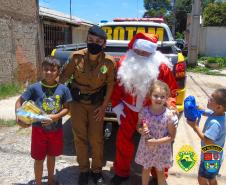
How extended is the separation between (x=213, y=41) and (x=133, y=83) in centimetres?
1926

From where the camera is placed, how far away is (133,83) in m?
3.43

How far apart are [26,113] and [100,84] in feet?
2.82

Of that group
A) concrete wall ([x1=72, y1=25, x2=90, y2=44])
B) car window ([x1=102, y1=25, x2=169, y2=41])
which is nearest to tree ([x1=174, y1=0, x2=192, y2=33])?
concrete wall ([x1=72, y1=25, x2=90, y2=44])

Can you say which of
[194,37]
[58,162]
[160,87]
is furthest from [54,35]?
[160,87]

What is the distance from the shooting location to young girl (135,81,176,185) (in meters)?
3.07

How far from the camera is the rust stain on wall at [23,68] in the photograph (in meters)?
9.42

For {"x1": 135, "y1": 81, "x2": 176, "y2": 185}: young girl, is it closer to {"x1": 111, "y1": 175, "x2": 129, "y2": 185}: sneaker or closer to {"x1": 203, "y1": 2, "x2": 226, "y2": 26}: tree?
{"x1": 111, "y1": 175, "x2": 129, "y2": 185}: sneaker

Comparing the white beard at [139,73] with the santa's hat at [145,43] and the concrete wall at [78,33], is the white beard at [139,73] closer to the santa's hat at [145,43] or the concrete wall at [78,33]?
the santa's hat at [145,43]

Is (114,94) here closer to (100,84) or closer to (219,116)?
(100,84)

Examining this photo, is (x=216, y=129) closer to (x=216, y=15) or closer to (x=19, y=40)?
(x=19, y=40)

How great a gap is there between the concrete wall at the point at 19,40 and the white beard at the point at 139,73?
19.3 feet

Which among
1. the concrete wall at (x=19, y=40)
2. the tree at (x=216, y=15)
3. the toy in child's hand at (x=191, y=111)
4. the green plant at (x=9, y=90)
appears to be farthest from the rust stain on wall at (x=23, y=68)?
the tree at (x=216, y=15)

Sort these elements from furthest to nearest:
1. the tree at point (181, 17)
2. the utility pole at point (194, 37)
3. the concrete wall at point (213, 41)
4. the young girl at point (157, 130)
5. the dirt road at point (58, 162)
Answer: the tree at point (181, 17) → the concrete wall at point (213, 41) → the utility pole at point (194, 37) → the dirt road at point (58, 162) → the young girl at point (157, 130)

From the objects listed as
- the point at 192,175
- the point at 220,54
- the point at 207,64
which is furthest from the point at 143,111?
the point at 220,54
